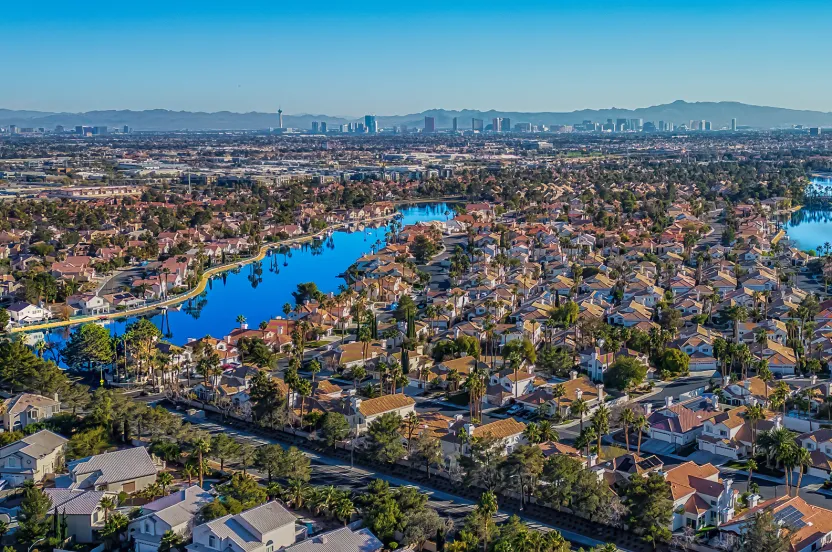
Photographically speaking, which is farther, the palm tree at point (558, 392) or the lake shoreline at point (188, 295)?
the lake shoreline at point (188, 295)

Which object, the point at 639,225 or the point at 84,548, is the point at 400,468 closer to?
the point at 84,548

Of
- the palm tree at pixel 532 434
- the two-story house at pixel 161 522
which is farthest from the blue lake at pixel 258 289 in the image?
the palm tree at pixel 532 434

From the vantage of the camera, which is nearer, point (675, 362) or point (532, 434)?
point (532, 434)

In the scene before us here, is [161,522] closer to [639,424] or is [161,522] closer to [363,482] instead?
[363,482]

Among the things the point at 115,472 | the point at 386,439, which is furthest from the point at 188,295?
the point at 115,472

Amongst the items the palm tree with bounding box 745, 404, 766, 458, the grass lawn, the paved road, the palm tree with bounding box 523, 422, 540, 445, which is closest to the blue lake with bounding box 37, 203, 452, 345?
the paved road

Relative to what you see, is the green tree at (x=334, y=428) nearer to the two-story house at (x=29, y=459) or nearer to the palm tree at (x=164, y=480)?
Answer: the palm tree at (x=164, y=480)

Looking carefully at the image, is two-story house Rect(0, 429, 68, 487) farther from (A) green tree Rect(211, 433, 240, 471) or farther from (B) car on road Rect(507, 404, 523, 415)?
(B) car on road Rect(507, 404, 523, 415)

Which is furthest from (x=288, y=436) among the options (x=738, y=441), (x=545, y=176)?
(x=545, y=176)
